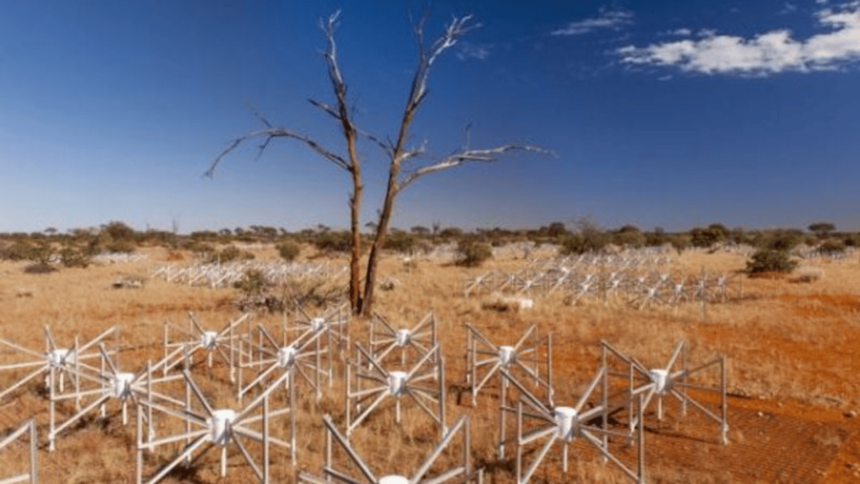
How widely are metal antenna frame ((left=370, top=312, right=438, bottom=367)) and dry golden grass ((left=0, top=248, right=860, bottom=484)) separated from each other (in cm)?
68

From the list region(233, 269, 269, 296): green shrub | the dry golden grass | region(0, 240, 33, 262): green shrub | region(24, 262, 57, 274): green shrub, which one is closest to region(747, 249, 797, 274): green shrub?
the dry golden grass

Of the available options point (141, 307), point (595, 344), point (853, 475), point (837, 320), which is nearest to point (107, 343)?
point (141, 307)

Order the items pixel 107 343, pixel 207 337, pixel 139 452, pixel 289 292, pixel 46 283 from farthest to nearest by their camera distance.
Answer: pixel 46 283, pixel 289 292, pixel 107 343, pixel 207 337, pixel 139 452

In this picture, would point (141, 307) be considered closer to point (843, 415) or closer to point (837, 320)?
point (843, 415)

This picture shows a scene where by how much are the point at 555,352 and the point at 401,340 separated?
4.99 m

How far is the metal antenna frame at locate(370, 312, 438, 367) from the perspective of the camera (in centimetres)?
1207

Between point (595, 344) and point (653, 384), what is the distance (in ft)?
24.6

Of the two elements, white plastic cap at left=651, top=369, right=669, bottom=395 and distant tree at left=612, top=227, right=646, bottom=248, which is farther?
distant tree at left=612, top=227, right=646, bottom=248

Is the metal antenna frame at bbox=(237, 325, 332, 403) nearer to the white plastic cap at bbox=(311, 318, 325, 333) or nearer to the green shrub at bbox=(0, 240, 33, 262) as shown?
the white plastic cap at bbox=(311, 318, 325, 333)

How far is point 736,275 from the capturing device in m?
33.7

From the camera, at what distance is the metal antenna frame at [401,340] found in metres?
12.1

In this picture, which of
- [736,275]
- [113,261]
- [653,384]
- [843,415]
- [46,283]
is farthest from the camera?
[113,261]

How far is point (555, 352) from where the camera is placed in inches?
600

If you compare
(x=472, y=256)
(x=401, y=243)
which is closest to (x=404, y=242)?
(x=401, y=243)
